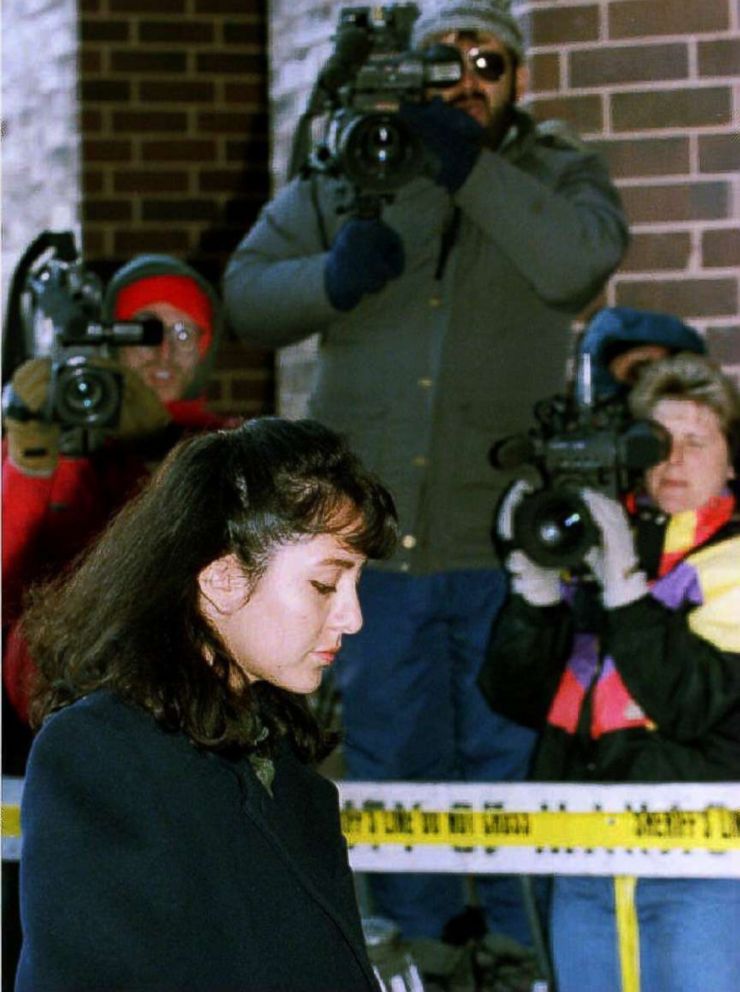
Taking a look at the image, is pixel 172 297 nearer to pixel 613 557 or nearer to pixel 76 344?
pixel 76 344

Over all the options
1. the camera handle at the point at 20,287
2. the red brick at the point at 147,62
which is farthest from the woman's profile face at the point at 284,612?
the red brick at the point at 147,62

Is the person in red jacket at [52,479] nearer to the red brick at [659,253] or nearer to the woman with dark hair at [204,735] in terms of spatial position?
the red brick at [659,253]

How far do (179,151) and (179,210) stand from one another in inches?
7.0

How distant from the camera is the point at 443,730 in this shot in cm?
391

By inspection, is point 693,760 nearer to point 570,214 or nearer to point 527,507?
point 527,507

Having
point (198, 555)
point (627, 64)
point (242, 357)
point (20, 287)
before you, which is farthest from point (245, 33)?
point (198, 555)

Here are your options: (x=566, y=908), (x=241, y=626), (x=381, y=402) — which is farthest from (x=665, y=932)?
(x=241, y=626)

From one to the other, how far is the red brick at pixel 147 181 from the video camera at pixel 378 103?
6.60 ft

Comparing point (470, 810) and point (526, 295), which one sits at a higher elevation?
point (526, 295)

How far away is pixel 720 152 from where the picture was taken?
4.54 meters

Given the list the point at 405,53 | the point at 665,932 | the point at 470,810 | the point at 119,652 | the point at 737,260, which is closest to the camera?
the point at 119,652

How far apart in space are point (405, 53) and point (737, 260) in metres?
1.12

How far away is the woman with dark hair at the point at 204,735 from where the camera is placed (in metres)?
1.69

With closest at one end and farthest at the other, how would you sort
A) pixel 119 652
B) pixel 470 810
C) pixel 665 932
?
pixel 119 652
pixel 665 932
pixel 470 810
